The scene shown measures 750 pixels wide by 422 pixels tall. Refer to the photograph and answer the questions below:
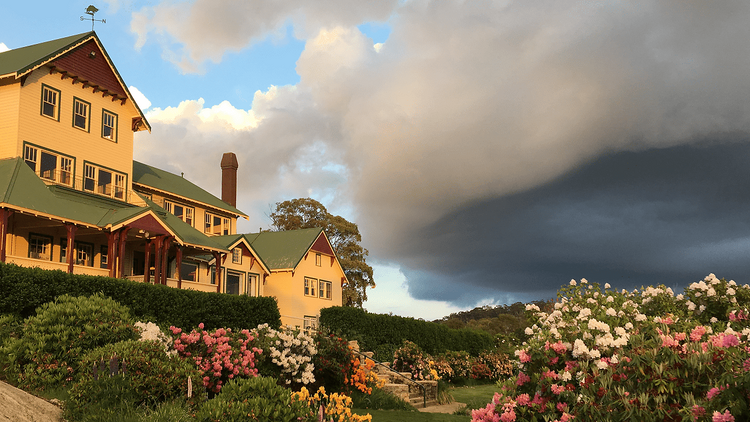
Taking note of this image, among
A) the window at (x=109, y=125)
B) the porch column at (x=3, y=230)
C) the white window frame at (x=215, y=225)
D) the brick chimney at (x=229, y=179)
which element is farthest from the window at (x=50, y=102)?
the brick chimney at (x=229, y=179)

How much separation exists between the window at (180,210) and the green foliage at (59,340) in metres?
24.2

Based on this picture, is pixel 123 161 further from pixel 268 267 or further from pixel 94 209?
pixel 268 267

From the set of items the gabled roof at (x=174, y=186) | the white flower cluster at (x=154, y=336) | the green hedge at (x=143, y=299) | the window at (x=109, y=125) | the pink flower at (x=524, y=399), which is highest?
the window at (x=109, y=125)

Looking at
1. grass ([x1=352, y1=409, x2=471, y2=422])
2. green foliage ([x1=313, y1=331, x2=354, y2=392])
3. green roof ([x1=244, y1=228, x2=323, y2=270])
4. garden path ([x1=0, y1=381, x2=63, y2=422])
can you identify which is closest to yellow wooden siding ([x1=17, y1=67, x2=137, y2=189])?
green roof ([x1=244, y1=228, x2=323, y2=270])

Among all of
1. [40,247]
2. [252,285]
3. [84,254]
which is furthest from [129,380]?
[252,285]

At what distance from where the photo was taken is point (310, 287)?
43.2 m

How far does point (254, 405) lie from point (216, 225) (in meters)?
34.8

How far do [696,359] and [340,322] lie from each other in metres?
23.2

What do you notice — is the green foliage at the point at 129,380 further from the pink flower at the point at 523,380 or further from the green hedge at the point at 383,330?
the green hedge at the point at 383,330

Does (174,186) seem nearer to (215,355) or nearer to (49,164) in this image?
(49,164)

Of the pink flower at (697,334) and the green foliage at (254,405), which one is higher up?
the pink flower at (697,334)

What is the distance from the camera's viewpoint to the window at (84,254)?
92.4ft

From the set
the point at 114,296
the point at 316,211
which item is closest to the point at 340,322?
the point at 114,296

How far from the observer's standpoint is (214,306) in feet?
73.6
